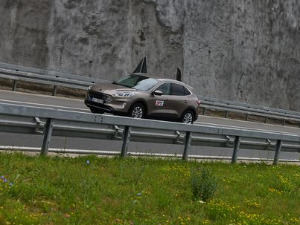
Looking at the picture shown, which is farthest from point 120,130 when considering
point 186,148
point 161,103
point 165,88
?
point 165,88

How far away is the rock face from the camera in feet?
77.0

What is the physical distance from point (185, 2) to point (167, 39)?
3221 millimetres

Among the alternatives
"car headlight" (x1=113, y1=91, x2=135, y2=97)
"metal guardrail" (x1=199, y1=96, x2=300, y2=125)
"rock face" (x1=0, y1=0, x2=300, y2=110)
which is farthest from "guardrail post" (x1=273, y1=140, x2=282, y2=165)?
"rock face" (x1=0, y1=0, x2=300, y2=110)

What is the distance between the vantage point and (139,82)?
16.9m

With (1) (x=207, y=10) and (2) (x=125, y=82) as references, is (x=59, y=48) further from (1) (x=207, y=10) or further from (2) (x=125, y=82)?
(1) (x=207, y=10)

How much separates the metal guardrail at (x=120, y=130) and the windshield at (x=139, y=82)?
459 centimetres

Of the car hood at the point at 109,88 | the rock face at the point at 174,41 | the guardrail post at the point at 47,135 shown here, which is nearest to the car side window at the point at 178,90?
the car hood at the point at 109,88

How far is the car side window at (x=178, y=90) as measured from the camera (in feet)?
58.1

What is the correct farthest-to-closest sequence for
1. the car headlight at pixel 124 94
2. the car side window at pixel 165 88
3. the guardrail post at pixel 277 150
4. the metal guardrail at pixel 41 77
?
the metal guardrail at pixel 41 77, the car side window at pixel 165 88, the car headlight at pixel 124 94, the guardrail post at pixel 277 150

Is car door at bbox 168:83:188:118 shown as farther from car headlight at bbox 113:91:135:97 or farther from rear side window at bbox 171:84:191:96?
car headlight at bbox 113:91:135:97

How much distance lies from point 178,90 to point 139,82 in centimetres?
175

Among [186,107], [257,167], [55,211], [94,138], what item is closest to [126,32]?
[186,107]

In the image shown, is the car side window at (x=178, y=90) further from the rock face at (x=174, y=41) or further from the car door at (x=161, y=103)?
the rock face at (x=174, y=41)

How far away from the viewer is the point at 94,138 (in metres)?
9.52
